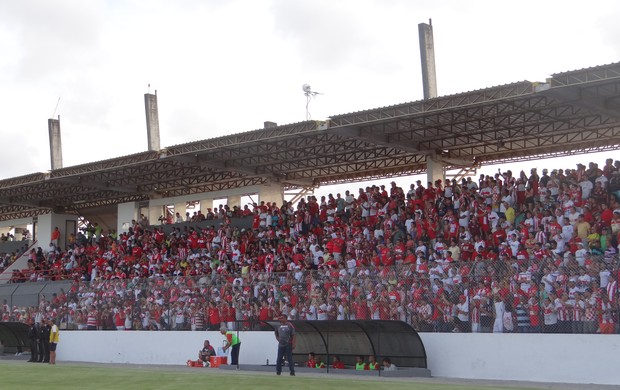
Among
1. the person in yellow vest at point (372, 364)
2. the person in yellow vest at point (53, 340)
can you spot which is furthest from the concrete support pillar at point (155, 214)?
the person in yellow vest at point (372, 364)

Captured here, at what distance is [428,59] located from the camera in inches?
1294

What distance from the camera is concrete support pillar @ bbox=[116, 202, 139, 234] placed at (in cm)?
4941

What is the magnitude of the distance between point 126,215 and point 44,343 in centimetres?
1787

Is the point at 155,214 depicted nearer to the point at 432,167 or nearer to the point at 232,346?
the point at 432,167

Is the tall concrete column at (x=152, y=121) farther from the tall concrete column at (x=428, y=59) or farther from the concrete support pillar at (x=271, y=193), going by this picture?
the tall concrete column at (x=428, y=59)

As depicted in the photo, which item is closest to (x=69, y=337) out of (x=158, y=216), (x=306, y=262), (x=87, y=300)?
(x=87, y=300)

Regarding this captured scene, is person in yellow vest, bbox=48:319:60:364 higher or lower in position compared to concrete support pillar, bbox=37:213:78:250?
lower

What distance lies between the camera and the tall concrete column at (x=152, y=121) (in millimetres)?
44750

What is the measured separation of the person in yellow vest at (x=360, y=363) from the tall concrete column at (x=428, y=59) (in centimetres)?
1155

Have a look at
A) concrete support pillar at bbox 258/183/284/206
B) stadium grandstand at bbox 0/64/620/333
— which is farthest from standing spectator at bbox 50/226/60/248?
concrete support pillar at bbox 258/183/284/206

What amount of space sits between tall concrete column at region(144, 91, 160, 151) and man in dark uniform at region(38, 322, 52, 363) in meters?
14.2

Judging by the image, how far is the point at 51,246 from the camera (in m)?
51.7

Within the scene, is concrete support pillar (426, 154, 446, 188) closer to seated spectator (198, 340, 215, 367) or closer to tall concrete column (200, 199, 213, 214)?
seated spectator (198, 340, 215, 367)

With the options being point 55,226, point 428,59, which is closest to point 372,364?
point 428,59
